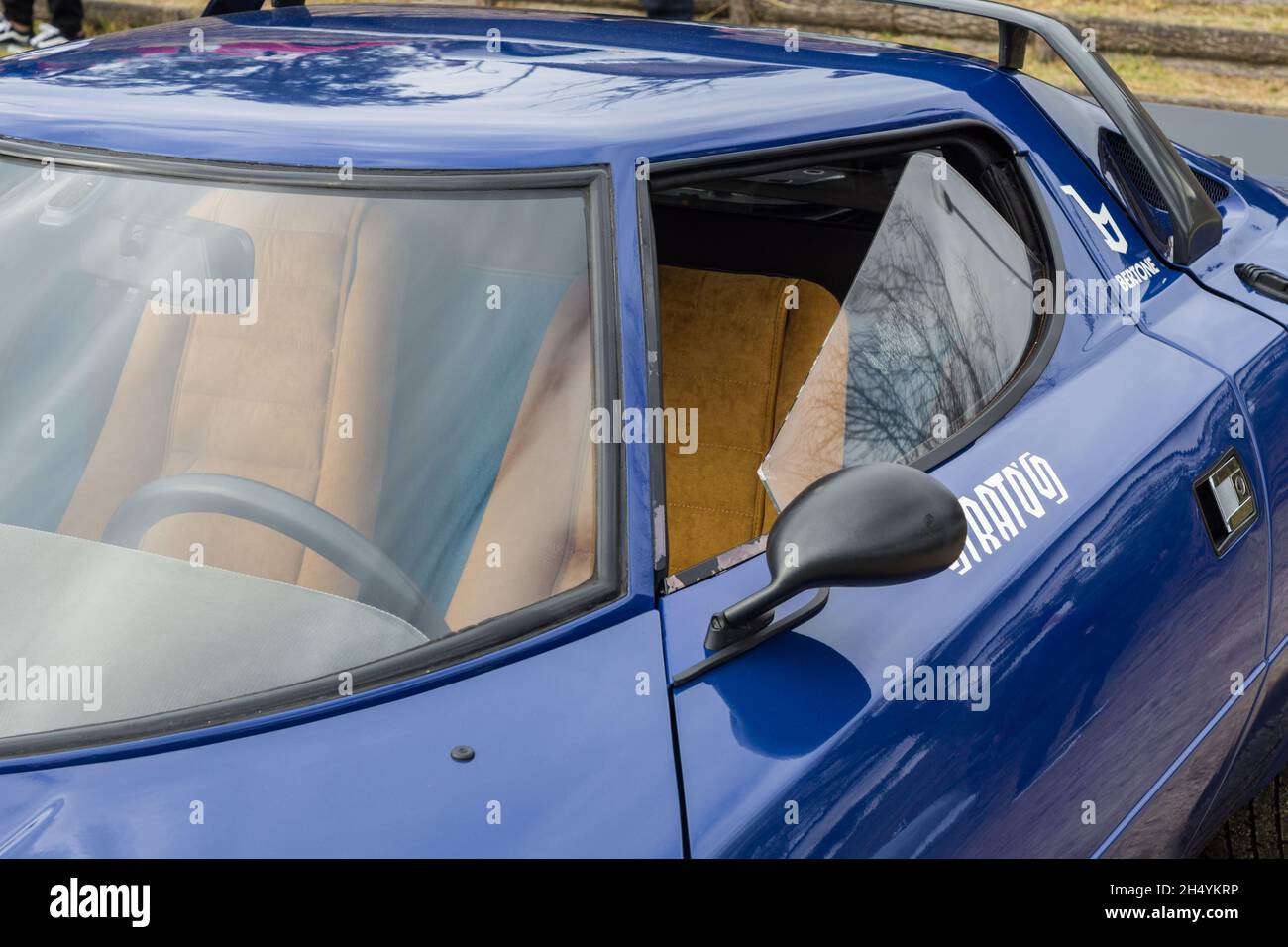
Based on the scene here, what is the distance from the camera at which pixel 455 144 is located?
5.36 feet

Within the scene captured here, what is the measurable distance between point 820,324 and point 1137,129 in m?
0.66

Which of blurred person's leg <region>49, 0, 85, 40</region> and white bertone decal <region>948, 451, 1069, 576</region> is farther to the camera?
blurred person's leg <region>49, 0, 85, 40</region>

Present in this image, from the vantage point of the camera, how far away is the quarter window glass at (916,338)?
1877 millimetres

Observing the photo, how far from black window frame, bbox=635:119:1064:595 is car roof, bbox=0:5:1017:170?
2 centimetres

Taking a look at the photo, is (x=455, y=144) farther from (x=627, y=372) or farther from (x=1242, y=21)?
(x=1242, y=21)

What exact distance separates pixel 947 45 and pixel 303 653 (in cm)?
793

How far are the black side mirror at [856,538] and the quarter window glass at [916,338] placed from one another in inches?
14.4

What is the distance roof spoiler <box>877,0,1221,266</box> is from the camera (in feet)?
7.89

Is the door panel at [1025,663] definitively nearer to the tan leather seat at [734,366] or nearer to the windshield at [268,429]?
the windshield at [268,429]

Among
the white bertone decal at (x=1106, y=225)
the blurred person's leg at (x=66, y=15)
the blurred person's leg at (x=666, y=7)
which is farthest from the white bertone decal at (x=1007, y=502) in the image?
the blurred person's leg at (x=66, y=15)

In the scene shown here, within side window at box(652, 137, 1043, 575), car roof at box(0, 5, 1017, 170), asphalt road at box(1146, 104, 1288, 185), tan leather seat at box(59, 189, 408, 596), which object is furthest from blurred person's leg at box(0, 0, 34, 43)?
tan leather seat at box(59, 189, 408, 596)

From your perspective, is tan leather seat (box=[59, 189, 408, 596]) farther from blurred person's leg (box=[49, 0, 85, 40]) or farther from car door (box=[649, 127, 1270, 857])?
blurred person's leg (box=[49, 0, 85, 40])

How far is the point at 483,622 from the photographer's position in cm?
147
